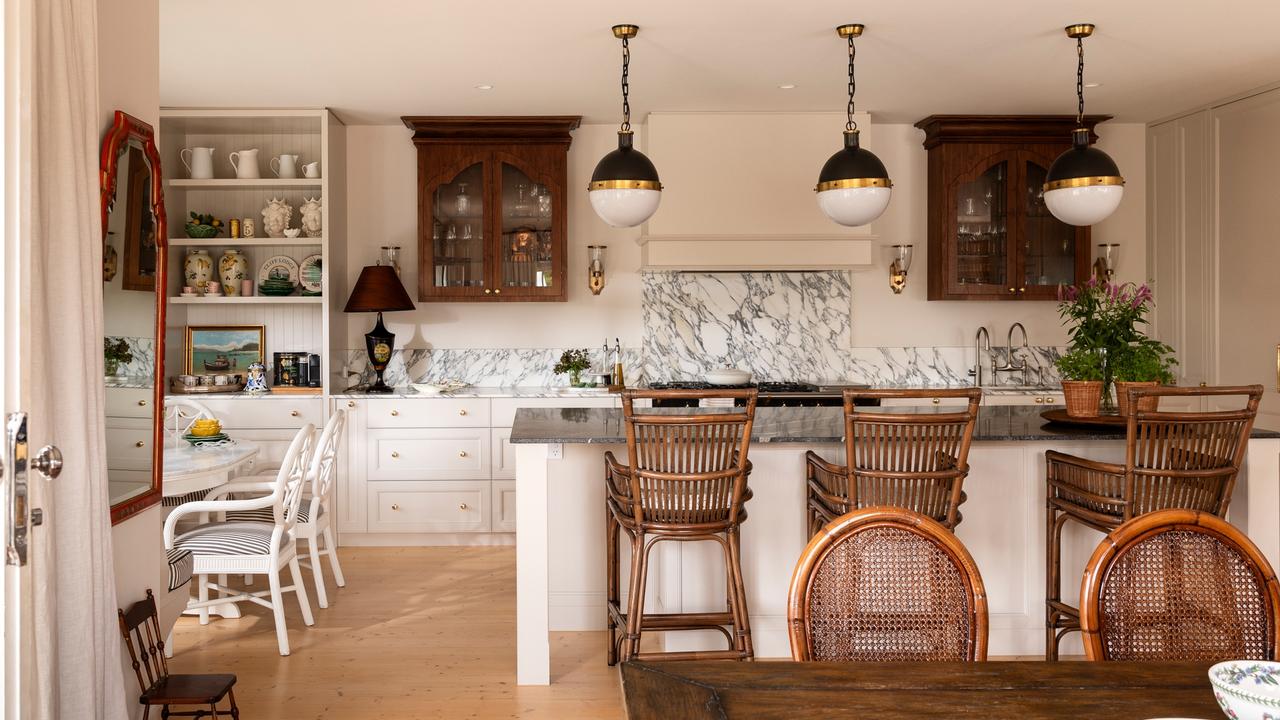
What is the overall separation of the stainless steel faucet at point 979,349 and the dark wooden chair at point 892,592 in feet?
14.5

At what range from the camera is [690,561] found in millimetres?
3510

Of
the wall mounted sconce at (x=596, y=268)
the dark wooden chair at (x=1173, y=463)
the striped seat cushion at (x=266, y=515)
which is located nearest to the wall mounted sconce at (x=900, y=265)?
the wall mounted sconce at (x=596, y=268)

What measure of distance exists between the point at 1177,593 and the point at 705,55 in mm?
3230

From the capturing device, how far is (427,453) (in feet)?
17.6

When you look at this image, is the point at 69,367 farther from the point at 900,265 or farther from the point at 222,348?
the point at 900,265

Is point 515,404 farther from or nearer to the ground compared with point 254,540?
farther from the ground

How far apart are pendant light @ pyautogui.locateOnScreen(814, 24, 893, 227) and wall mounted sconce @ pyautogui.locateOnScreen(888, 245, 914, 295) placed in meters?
2.10

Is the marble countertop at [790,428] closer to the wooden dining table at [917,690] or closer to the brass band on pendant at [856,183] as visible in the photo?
the brass band on pendant at [856,183]

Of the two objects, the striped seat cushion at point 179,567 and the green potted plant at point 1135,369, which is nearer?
the striped seat cushion at point 179,567

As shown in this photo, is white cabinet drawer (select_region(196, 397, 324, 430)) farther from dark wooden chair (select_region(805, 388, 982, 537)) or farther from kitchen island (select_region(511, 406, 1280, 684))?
dark wooden chair (select_region(805, 388, 982, 537))

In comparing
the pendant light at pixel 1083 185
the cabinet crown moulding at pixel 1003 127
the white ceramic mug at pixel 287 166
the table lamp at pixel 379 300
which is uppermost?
the cabinet crown moulding at pixel 1003 127

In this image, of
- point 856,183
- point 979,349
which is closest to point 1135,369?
point 856,183

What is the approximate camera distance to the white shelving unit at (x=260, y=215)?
5410 millimetres

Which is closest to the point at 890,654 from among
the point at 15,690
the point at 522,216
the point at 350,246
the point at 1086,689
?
the point at 1086,689
